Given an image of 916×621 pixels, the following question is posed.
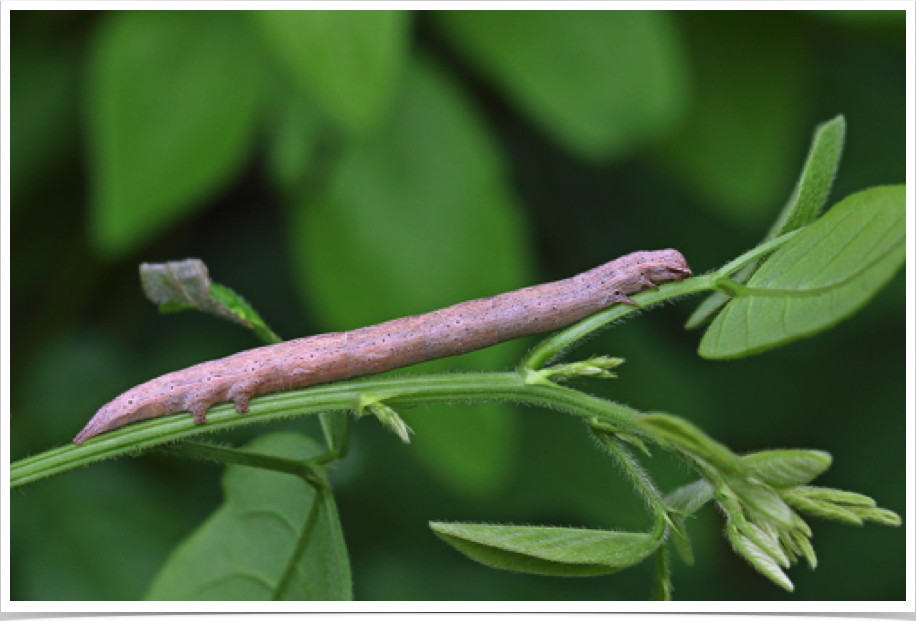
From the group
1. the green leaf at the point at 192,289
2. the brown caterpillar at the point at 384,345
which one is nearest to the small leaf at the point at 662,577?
the brown caterpillar at the point at 384,345

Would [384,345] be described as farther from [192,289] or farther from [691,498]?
[691,498]

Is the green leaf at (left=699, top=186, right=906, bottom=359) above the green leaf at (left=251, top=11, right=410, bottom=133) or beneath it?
beneath

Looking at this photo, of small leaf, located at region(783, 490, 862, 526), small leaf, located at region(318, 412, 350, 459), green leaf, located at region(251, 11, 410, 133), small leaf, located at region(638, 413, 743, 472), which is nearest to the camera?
small leaf, located at region(638, 413, 743, 472)

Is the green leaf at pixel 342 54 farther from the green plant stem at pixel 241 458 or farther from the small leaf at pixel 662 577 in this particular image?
the small leaf at pixel 662 577

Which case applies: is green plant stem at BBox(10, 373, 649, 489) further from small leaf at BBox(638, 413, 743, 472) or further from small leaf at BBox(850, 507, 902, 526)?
small leaf at BBox(850, 507, 902, 526)

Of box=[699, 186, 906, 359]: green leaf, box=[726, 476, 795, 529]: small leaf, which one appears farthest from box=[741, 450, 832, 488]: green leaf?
box=[699, 186, 906, 359]: green leaf

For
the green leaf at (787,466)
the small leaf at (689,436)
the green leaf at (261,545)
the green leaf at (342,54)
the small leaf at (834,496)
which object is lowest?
the green leaf at (261,545)

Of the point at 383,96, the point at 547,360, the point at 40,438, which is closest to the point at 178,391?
the point at 547,360
